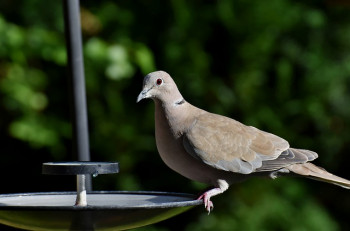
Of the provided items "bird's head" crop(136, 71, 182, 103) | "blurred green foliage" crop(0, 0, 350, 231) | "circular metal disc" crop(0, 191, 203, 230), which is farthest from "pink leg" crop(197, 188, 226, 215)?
"blurred green foliage" crop(0, 0, 350, 231)

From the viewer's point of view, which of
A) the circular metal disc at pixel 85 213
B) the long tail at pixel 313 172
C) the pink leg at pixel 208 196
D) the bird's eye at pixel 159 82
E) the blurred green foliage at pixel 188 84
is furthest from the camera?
the blurred green foliage at pixel 188 84

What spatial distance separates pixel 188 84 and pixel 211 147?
51.9 inches

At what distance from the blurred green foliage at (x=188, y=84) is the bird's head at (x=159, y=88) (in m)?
1.11

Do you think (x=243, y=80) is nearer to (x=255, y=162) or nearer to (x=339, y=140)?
(x=339, y=140)

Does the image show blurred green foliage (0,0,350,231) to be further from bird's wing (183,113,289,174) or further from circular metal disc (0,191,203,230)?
circular metal disc (0,191,203,230)

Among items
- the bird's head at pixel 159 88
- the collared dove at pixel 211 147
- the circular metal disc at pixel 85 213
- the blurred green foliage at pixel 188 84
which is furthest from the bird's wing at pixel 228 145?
the blurred green foliage at pixel 188 84

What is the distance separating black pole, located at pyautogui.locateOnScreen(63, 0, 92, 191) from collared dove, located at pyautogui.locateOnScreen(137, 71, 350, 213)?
0.79 ft

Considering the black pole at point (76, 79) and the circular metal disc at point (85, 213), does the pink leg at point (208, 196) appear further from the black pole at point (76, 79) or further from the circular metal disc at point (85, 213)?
the black pole at point (76, 79)

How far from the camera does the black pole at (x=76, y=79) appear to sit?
6.48ft

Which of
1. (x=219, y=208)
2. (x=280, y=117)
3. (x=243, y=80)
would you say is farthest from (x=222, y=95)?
(x=219, y=208)

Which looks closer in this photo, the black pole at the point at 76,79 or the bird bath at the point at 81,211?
Result: the bird bath at the point at 81,211

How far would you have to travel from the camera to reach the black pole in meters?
1.98

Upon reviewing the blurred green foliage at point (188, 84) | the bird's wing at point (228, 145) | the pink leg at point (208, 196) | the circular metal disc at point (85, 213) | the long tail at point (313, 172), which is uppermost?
the blurred green foliage at point (188, 84)

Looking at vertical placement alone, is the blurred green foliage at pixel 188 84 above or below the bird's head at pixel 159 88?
above
